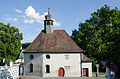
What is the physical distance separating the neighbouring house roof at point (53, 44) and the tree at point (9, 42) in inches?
537

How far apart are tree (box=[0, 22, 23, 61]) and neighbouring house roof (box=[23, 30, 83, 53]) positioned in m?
13.6

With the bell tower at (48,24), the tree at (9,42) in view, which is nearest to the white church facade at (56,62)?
the bell tower at (48,24)

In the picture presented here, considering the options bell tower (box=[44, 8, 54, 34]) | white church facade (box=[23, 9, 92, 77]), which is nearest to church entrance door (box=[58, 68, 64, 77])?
white church facade (box=[23, 9, 92, 77])

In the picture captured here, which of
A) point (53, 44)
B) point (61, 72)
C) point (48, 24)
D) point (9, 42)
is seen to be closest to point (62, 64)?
point (61, 72)

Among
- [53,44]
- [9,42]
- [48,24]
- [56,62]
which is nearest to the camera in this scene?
[56,62]

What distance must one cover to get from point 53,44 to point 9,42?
60.1 ft

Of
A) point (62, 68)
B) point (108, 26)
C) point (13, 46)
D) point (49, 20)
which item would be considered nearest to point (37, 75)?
point (62, 68)

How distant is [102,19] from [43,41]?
17741mm

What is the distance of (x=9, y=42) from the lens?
38938 mm

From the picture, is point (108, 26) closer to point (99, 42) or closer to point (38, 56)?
point (99, 42)

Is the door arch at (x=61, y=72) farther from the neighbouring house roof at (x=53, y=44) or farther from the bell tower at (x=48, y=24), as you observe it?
the bell tower at (x=48, y=24)

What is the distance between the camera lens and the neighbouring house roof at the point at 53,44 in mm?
25844

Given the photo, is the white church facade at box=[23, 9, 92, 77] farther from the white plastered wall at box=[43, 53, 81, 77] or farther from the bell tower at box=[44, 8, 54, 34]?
the bell tower at box=[44, 8, 54, 34]

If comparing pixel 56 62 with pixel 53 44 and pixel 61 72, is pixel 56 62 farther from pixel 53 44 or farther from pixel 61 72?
pixel 53 44
